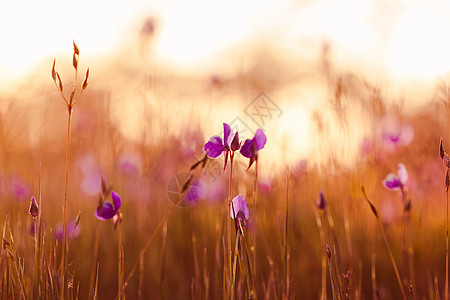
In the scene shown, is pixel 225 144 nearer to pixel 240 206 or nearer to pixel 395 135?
pixel 240 206

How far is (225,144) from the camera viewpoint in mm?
957

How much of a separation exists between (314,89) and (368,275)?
75 centimetres

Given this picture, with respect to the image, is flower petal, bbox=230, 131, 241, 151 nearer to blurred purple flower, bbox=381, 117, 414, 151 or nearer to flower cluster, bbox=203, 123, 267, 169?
flower cluster, bbox=203, 123, 267, 169

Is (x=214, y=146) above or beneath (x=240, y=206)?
above

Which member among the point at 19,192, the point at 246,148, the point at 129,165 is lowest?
the point at 19,192

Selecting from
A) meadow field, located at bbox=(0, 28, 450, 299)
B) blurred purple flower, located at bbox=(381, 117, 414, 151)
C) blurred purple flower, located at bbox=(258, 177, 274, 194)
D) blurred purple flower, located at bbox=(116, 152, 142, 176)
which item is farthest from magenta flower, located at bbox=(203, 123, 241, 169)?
blurred purple flower, located at bbox=(116, 152, 142, 176)

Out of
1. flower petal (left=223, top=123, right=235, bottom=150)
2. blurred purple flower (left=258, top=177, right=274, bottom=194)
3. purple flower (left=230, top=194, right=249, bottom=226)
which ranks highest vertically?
flower petal (left=223, top=123, right=235, bottom=150)

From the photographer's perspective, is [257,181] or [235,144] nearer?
[235,144]

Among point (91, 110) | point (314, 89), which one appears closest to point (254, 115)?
point (314, 89)

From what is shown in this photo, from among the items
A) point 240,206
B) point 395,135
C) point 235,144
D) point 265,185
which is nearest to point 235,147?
point 235,144

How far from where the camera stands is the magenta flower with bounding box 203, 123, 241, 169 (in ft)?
3.08

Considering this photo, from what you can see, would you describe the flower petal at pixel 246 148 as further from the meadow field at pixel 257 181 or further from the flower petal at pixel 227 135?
the meadow field at pixel 257 181

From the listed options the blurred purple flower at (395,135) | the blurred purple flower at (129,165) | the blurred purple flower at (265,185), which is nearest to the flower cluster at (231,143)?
the blurred purple flower at (265,185)

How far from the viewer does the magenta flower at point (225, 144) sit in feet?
3.08
